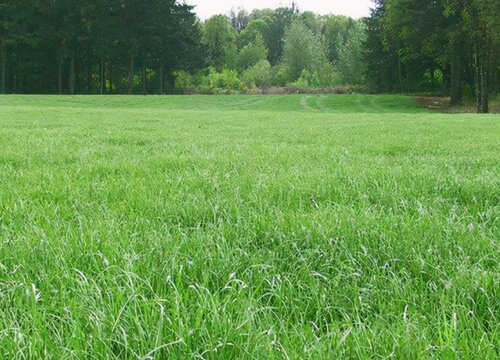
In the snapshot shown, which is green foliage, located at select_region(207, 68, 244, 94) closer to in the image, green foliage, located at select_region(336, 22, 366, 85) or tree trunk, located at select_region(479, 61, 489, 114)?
green foliage, located at select_region(336, 22, 366, 85)

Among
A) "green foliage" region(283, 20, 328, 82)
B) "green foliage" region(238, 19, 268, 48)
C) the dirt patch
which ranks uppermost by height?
"green foliage" region(238, 19, 268, 48)

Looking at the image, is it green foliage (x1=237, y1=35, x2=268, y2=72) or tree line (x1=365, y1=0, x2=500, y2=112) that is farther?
green foliage (x1=237, y1=35, x2=268, y2=72)

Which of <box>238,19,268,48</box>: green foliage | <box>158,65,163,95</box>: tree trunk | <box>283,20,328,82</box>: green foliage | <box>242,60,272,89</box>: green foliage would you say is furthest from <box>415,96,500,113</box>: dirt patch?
<box>238,19,268,48</box>: green foliage

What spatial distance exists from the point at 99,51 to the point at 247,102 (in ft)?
80.7

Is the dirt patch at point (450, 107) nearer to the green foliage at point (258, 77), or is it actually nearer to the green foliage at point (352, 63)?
the green foliage at point (352, 63)

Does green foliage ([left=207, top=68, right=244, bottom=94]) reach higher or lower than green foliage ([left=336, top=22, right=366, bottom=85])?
lower

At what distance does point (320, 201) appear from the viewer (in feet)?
11.4

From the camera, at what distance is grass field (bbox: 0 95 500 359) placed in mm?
1415

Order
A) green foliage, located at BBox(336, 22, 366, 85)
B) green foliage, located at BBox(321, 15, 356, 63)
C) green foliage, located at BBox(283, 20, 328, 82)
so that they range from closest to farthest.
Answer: green foliage, located at BBox(336, 22, 366, 85), green foliage, located at BBox(283, 20, 328, 82), green foliage, located at BBox(321, 15, 356, 63)

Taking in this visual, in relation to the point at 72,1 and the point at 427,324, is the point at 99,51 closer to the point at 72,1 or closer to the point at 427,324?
the point at 72,1

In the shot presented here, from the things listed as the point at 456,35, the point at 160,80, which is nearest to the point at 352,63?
the point at 160,80

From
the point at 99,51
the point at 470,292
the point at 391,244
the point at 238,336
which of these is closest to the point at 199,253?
the point at 238,336

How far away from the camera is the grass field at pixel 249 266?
1415 millimetres

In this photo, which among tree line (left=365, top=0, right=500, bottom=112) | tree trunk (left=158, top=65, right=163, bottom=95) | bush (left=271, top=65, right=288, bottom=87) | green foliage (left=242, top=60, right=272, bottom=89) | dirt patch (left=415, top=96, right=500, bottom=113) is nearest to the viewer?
tree line (left=365, top=0, right=500, bottom=112)
